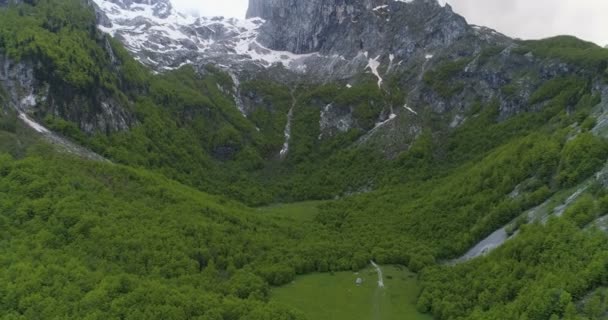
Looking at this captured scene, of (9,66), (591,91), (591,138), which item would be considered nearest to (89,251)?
(9,66)

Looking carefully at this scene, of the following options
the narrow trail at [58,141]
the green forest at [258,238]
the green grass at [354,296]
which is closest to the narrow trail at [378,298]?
the green grass at [354,296]

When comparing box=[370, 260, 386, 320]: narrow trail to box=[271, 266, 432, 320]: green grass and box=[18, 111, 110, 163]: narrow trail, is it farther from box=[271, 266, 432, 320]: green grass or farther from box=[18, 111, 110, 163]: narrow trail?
box=[18, 111, 110, 163]: narrow trail

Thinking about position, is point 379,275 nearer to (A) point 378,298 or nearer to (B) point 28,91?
(A) point 378,298

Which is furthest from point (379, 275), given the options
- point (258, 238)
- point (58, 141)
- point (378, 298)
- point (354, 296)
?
point (58, 141)

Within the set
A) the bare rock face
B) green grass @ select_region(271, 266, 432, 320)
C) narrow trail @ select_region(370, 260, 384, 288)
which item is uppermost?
the bare rock face

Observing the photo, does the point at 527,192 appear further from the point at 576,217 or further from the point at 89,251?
the point at 89,251

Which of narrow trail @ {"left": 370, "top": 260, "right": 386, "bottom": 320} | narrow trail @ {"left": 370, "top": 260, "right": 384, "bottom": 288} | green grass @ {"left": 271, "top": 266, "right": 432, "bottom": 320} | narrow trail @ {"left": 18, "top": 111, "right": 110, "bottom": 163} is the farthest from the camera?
narrow trail @ {"left": 18, "top": 111, "right": 110, "bottom": 163}

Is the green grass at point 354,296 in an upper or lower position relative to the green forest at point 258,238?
lower

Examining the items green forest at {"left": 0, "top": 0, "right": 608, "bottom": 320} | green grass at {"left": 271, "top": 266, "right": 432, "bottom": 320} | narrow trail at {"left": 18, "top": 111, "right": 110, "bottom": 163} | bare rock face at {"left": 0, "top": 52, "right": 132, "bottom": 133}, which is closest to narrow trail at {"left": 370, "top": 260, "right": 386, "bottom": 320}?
green grass at {"left": 271, "top": 266, "right": 432, "bottom": 320}

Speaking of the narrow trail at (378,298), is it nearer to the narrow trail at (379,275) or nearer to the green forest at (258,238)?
the narrow trail at (379,275)
